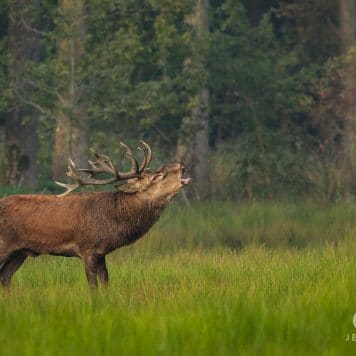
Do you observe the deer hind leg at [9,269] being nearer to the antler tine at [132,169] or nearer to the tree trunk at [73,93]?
the antler tine at [132,169]

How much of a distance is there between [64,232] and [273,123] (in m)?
18.3

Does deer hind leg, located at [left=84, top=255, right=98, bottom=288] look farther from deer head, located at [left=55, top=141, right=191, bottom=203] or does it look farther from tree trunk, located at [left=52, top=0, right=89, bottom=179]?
tree trunk, located at [left=52, top=0, right=89, bottom=179]

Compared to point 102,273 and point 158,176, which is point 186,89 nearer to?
point 158,176

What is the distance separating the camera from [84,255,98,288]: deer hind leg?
38.1ft

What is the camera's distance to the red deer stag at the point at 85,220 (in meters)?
11.9

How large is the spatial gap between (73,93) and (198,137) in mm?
5475

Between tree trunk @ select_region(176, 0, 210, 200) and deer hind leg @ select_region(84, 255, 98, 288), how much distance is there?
1167 cm

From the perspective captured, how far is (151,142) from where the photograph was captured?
27.6 metres

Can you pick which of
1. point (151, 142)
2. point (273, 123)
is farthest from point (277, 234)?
point (273, 123)

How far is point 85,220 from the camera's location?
39.2ft

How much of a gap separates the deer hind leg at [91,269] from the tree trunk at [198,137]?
1167 cm

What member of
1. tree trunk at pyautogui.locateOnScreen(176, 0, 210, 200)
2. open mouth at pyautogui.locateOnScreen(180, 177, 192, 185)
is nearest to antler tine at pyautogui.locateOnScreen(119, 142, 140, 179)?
open mouth at pyautogui.locateOnScreen(180, 177, 192, 185)

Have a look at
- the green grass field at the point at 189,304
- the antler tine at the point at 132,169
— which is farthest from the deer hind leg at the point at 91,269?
the antler tine at the point at 132,169

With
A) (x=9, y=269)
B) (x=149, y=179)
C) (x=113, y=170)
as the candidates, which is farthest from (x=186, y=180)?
(x=9, y=269)
